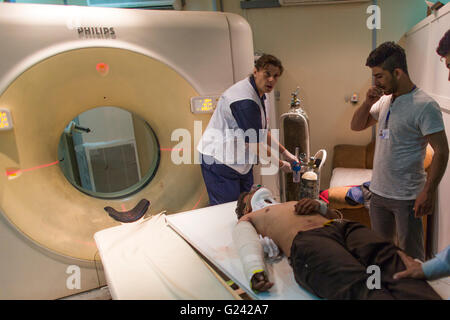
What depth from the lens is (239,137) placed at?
6.17 ft

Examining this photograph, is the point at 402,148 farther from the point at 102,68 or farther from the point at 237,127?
the point at 102,68

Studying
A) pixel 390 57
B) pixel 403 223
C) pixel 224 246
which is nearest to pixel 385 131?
pixel 390 57

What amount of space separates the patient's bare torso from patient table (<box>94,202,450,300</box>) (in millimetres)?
96

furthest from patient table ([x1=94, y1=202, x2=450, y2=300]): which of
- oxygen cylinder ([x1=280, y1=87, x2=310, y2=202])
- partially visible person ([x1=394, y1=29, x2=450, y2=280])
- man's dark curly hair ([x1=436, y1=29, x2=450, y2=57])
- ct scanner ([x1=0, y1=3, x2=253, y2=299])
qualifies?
oxygen cylinder ([x1=280, y1=87, x2=310, y2=202])

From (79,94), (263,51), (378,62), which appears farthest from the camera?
(263,51)

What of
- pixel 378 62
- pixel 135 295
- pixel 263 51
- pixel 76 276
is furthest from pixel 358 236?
pixel 263 51

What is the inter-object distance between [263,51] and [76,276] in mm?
2474

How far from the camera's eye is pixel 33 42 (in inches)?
64.4

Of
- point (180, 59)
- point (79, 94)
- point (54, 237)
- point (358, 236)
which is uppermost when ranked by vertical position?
point (180, 59)

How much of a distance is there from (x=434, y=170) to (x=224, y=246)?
94cm

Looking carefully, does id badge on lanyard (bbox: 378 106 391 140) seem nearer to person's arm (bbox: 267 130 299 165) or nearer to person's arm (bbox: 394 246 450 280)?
person's arm (bbox: 394 246 450 280)

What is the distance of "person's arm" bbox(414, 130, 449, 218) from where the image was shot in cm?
128

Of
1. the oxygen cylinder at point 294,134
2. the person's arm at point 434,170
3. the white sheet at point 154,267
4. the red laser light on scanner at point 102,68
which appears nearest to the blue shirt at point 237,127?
the white sheet at point 154,267
